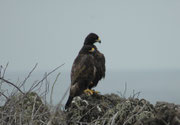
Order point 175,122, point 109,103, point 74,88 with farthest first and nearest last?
point 74,88 → point 109,103 → point 175,122

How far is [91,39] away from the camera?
784 cm

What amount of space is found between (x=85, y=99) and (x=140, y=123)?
2.64 meters

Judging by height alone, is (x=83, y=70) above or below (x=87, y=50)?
below

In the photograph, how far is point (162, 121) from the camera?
7.76ft

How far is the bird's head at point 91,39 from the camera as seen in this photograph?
7828 millimetres

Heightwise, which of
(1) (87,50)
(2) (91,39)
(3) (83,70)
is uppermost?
(2) (91,39)

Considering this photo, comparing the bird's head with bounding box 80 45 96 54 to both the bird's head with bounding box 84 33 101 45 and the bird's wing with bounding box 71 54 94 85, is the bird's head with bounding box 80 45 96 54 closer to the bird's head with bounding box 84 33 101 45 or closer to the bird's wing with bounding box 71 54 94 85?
the bird's wing with bounding box 71 54 94 85

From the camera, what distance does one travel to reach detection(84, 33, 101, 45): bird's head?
7.83 metres

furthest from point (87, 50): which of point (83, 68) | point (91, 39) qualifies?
point (91, 39)

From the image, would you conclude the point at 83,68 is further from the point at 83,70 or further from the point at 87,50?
the point at 87,50

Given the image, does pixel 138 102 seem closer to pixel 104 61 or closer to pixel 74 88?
pixel 74 88

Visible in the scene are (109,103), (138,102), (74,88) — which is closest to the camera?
(138,102)

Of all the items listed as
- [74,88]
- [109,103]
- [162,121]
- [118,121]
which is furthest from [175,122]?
[74,88]

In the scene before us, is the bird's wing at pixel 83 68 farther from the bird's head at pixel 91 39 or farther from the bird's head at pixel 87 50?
the bird's head at pixel 91 39
